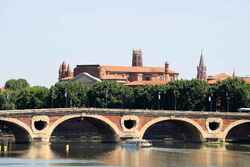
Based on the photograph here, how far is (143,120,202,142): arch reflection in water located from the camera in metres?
121

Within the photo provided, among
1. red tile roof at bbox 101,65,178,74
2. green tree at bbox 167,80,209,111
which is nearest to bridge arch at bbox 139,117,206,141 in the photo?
green tree at bbox 167,80,209,111

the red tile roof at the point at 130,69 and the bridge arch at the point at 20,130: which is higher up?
the red tile roof at the point at 130,69

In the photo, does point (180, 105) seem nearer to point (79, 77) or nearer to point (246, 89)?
point (246, 89)

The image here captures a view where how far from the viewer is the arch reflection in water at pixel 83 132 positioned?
11894cm

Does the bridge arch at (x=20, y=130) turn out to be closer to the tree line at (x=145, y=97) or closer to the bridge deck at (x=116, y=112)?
the bridge deck at (x=116, y=112)

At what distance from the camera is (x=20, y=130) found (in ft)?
370

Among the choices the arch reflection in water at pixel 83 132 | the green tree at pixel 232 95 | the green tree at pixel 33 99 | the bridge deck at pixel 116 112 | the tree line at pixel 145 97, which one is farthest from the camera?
the green tree at pixel 33 99

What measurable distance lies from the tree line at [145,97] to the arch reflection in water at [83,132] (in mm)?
4945

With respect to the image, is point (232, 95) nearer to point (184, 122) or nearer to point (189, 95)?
point (189, 95)

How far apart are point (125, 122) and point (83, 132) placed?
15.4 m

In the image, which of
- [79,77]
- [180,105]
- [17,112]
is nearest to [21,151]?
[17,112]

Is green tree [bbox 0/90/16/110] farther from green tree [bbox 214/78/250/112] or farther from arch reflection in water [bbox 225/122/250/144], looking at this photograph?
arch reflection in water [bbox 225/122/250/144]

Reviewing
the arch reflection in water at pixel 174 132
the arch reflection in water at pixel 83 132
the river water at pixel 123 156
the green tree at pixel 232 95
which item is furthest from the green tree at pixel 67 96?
the river water at pixel 123 156

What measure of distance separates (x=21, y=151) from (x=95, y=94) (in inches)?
1805
